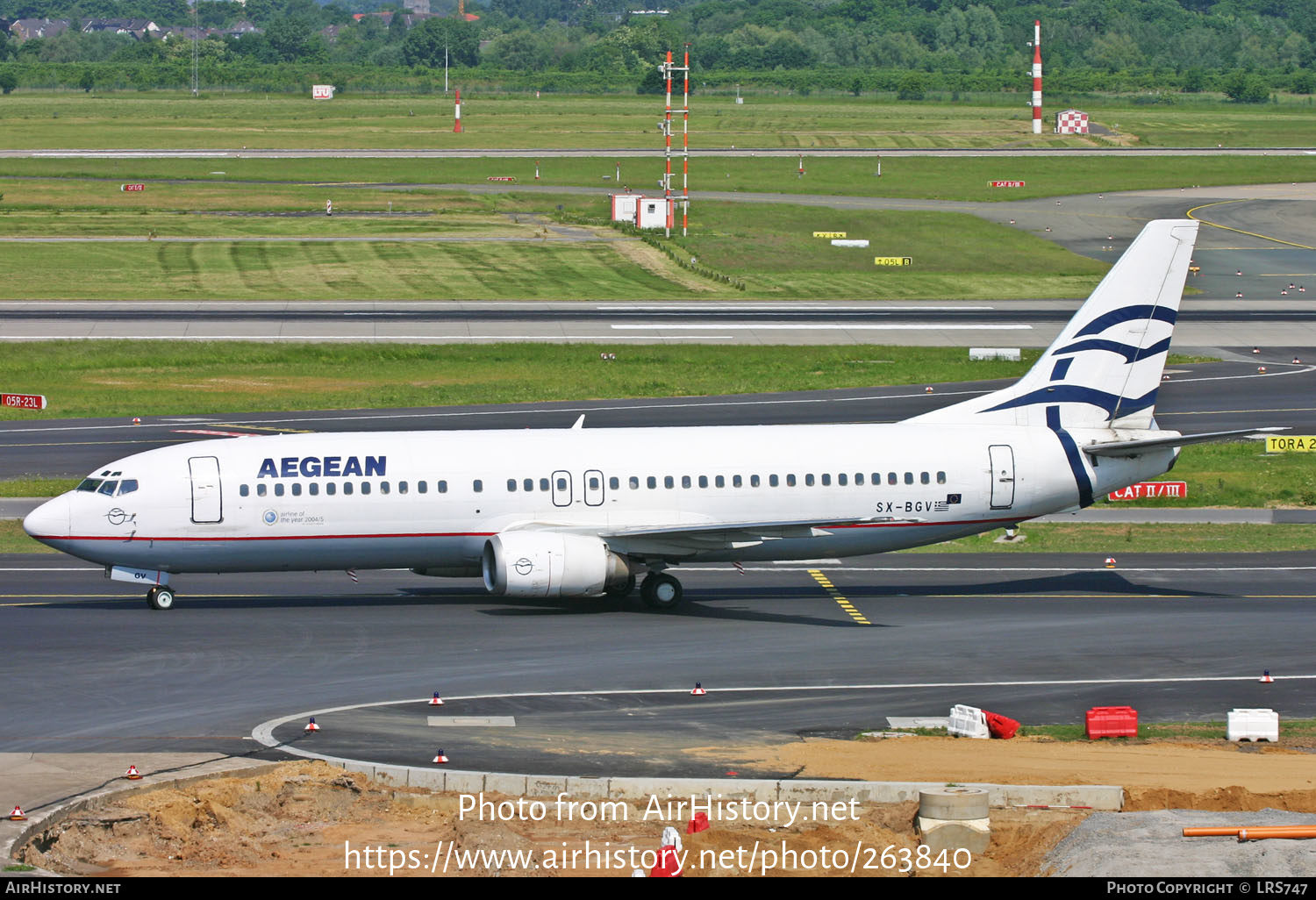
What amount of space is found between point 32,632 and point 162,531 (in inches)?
148

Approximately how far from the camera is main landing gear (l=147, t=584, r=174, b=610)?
3916 centimetres

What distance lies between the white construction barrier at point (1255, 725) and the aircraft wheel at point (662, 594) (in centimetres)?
1482

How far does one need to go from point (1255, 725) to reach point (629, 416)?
3891 centimetres

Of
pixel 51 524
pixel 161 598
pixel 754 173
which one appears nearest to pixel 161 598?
pixel 161 598

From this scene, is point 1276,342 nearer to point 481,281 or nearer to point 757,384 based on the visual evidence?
point 757,384

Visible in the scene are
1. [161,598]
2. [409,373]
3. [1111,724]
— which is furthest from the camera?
[409,373]

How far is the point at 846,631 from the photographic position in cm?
3741

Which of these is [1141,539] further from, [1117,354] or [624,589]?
[624,589]

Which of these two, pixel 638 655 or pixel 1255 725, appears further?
pixel 638 655

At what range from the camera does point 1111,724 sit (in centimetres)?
2864

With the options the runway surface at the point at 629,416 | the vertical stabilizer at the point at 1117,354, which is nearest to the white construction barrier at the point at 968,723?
the vertical stabilizer at the point at 1117,354

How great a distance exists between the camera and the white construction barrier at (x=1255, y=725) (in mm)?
28359

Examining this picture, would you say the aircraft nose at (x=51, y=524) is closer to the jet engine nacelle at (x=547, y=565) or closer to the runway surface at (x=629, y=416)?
the jet engine nacelle at (x=547, y=565)
